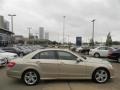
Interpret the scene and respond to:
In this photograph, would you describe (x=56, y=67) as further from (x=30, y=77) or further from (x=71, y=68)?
(x=30, y=77)

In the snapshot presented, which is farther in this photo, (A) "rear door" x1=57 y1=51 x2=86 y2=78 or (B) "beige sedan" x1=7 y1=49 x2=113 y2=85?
(A) "rear door" x1=57 y1=51 x2=86 y2=78

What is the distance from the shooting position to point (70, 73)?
993 cm

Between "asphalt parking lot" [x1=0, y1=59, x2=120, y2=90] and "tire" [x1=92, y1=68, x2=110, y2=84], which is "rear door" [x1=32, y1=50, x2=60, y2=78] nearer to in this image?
"asphalt parking lot" [x1=0, y1=59, x2=120, y2=90]

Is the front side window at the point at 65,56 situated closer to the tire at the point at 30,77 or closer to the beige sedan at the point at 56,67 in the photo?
the beige sedan at the point at 56,67

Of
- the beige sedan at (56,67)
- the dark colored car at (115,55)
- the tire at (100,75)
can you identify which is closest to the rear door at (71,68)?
the beige sedan at (56,67)

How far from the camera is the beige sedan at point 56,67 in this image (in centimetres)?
977

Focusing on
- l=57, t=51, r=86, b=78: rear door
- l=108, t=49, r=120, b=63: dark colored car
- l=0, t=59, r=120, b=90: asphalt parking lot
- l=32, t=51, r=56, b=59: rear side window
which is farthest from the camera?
l=108, t=49, r=120, b=63: dark colored car

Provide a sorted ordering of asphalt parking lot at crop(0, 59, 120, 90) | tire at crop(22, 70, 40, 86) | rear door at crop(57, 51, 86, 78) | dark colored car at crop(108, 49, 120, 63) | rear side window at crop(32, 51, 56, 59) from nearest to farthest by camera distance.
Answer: asphalt parking lot at crop(0, 59, 120, 90) < tire at crop(22, 70, 40, 86) < rear door at crop(57, 51, 86, 78) < rear side window at crop(32, 51, 56, 59) < dark colored car at crop(108, 49, 120, 63)

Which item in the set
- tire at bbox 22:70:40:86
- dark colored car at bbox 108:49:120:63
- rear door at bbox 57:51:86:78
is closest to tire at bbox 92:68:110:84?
rear door at bbox 57:51:86:78

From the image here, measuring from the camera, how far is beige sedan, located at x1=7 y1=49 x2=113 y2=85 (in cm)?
977

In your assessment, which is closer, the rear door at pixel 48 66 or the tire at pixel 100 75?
the rear door at pixel 48 66

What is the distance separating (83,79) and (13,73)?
10.2 ft

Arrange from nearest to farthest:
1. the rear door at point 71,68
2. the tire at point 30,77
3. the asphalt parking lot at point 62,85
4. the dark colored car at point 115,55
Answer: the asphalt parking lot at point 62,85 < the tire at point 30,77 < the rear door at point 71,68 < the dark colored car at point 115,55

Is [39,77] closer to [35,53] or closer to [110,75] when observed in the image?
[35,53]
